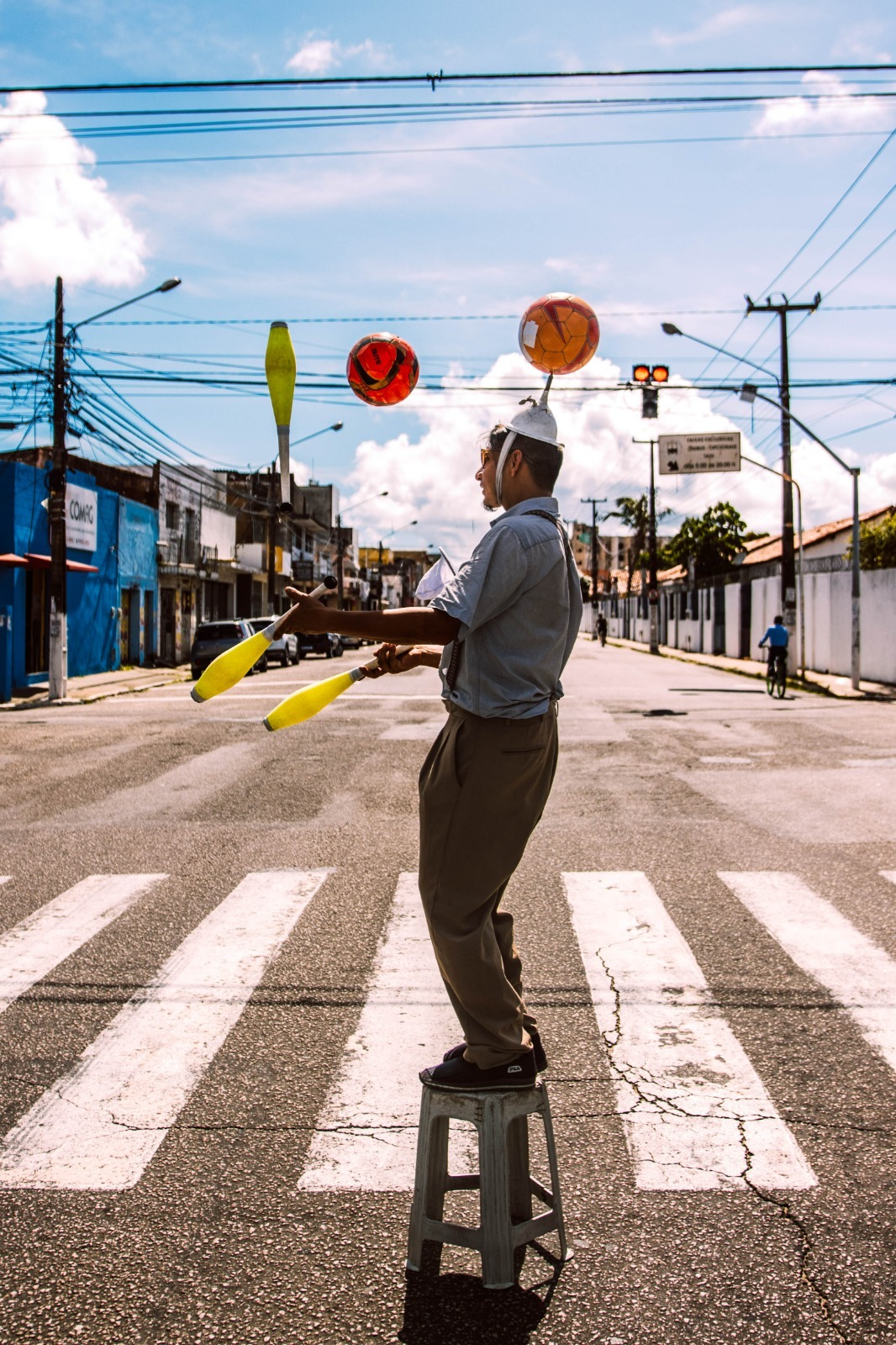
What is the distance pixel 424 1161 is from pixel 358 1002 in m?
2.07

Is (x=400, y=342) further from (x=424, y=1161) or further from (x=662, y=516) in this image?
(x=662, y=516)

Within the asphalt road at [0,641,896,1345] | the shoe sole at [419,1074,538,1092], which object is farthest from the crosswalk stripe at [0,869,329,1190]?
the shoe sole at [419,1074,538,1092]

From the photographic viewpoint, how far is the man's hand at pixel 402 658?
357 cm

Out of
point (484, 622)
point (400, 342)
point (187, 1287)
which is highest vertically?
point (400, 342)

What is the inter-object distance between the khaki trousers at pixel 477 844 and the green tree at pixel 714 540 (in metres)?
57.8

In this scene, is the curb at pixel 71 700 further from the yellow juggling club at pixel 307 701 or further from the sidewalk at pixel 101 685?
the yellow juggling club at pixel 307 701

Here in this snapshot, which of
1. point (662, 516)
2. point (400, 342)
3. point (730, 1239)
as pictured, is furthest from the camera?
point (662, 516)

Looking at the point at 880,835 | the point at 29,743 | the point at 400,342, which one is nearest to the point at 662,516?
the point at 29,743

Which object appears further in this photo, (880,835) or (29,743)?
(29,743)

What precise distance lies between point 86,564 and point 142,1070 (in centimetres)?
3038

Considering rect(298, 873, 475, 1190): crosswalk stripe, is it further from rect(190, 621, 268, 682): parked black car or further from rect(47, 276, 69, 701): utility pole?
rect(190, 621, 268, 682): parked black car

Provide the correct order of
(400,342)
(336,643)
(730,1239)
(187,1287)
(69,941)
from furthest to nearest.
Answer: (336,643) < (69,941) < (400,342) < (730,1239) < (187,1287)

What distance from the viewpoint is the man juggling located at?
2.96m

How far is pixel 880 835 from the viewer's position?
8.99m
